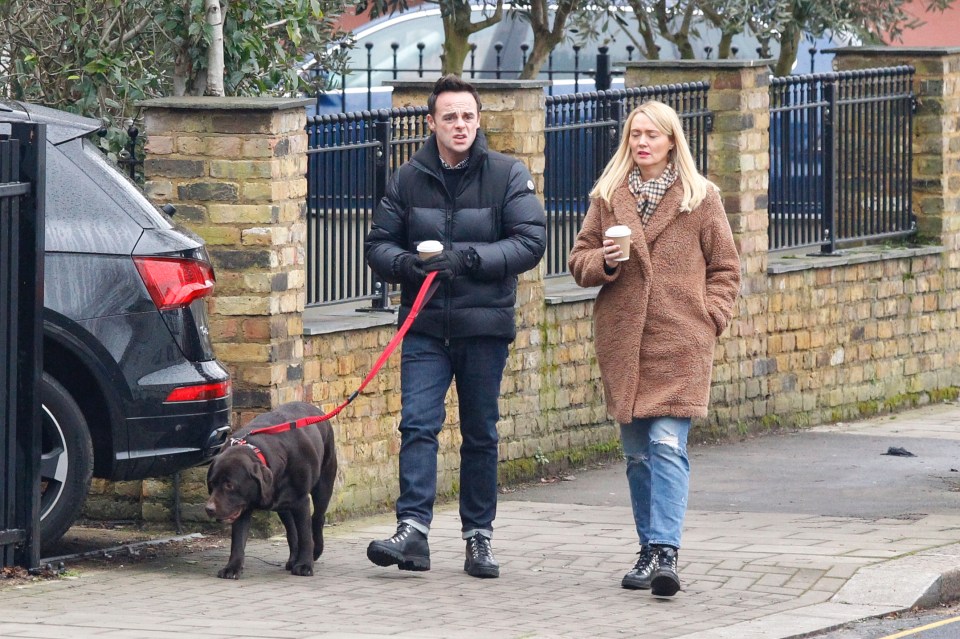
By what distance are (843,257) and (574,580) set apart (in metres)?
5.92

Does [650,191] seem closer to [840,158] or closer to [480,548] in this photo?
[480,548]

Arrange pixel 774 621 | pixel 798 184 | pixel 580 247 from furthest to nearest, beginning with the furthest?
pixel 798 184, pixel 580 247, pixel 774 621

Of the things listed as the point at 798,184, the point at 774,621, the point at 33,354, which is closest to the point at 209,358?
the point at 33,354

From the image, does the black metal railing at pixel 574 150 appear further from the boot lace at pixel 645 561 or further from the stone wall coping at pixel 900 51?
the boot lace at pixel 645 561

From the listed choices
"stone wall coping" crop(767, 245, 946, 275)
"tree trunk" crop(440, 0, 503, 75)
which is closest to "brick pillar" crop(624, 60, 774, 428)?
"stone wall coping" crop(767, 245, 946, 275)

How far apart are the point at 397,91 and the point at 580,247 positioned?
300 cm

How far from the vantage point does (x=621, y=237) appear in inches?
287

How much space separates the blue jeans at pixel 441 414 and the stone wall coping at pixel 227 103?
1.34 meters

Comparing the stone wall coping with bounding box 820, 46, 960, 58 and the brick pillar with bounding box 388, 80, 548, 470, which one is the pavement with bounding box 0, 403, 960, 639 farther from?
the stone wall coping with bounding box 820, 46, 960, 58

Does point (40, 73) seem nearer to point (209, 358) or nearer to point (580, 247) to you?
point (209, 358)

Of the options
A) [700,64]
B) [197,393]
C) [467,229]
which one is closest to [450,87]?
[467,229]

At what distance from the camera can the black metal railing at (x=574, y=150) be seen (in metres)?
11.0

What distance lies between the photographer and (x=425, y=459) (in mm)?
7750

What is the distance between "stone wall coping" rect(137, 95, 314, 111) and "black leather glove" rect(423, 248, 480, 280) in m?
1.36
